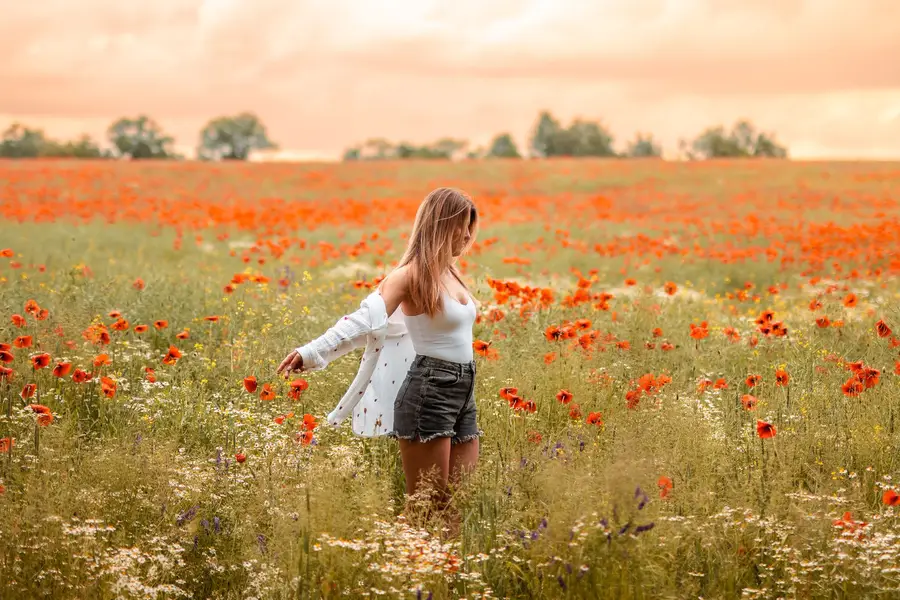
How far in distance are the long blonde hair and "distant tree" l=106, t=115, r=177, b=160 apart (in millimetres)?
58211

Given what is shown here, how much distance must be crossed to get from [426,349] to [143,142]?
63.4 metres

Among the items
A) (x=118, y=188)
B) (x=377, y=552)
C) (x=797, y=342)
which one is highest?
(x=118, y=188)

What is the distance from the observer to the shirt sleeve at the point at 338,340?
12.9ft

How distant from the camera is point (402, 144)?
6425 cm

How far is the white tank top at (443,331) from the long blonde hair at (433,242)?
0.16 feet

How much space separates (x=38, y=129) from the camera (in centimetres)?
6469

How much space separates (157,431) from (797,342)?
16.0 ft

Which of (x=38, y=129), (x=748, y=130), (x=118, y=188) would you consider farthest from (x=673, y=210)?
(x=748, y=130)

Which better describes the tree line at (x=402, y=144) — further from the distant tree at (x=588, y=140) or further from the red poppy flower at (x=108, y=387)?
the red poppy flower at (x=108, y=387)

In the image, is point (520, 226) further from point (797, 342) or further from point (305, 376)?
point (305, 376)

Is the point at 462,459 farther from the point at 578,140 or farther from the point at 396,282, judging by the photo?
the point at 578,140

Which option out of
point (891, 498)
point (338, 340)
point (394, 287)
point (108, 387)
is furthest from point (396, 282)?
point (891, 498)

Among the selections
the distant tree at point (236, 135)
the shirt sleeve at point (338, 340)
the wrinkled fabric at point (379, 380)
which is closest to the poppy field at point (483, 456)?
the wrinkled fabric at point (379, 380)

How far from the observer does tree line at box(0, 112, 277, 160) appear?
55.9m
